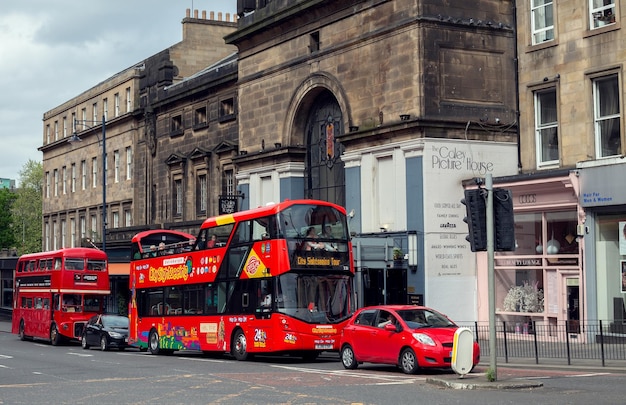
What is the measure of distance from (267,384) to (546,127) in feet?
51.2

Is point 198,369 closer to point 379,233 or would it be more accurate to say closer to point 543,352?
point 543,352

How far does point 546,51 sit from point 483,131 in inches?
146

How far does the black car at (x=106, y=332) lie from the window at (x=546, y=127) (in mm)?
16391

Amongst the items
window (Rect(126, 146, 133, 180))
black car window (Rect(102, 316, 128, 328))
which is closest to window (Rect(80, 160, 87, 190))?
window (Rect(126, 146, 133, 180))

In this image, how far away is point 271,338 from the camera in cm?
2670

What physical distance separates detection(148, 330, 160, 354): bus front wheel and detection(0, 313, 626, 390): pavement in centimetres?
1284

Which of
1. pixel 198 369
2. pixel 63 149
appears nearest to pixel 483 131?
pixel 198 369

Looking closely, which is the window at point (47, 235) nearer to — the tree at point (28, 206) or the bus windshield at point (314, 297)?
the tree at point (28, 206)

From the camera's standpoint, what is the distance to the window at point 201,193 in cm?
5000

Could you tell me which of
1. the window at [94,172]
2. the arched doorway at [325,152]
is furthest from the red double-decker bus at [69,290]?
the window at [94,172]

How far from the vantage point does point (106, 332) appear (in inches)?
1463

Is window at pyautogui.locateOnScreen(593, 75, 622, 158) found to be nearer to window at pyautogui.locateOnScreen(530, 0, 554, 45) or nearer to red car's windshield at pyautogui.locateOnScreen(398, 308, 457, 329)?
window at pyautogui.locateOnScreen(530, 0, 554, 45)

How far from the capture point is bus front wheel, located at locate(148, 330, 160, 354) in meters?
33.5

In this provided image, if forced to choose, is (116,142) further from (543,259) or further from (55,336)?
(543,259)
